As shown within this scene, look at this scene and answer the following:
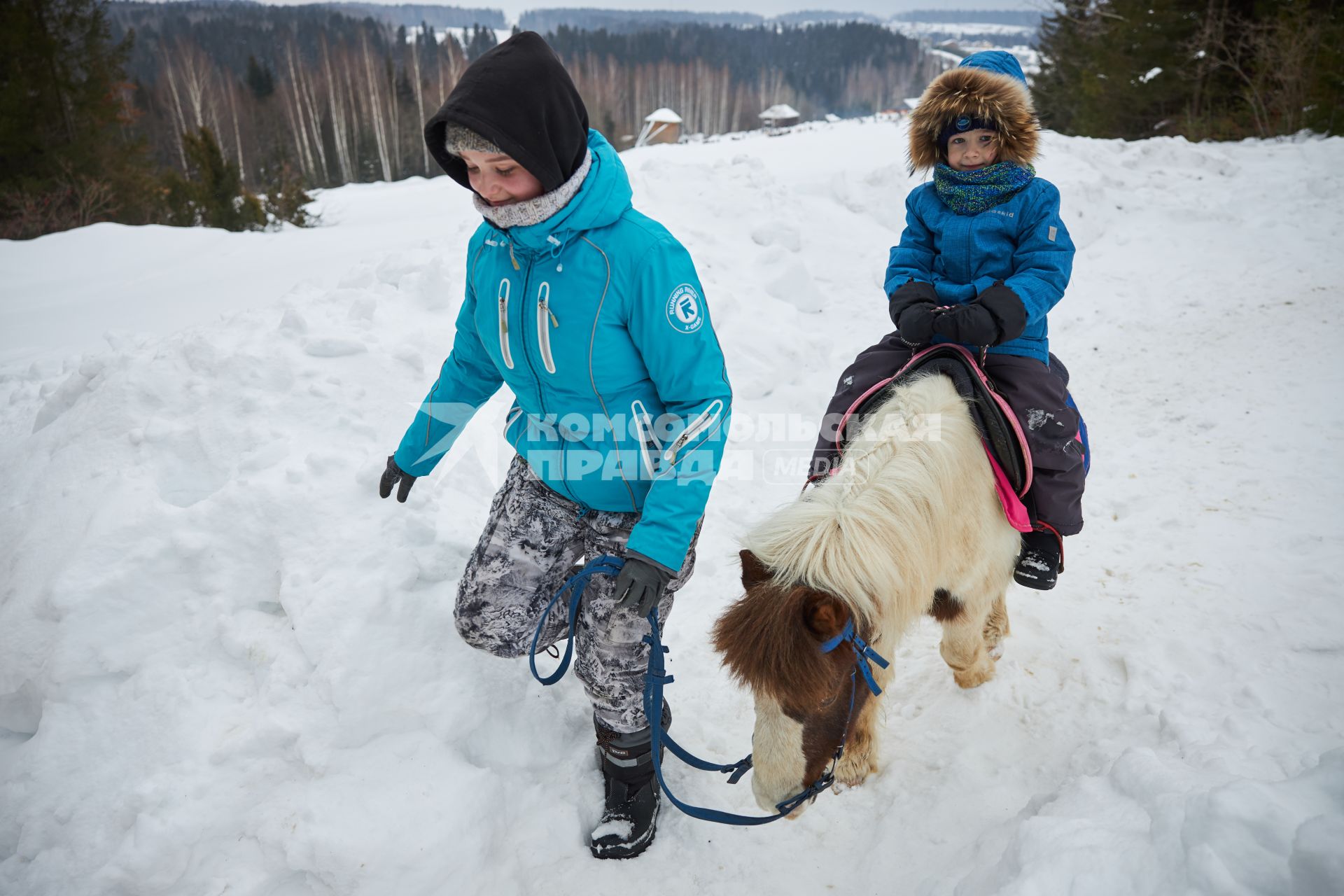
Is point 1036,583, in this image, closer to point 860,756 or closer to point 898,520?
point 860,756

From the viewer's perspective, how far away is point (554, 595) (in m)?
2.22

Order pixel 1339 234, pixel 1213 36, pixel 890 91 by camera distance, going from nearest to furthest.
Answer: pixel 1339 234 < pixel 1213 36 < pixel 890 91

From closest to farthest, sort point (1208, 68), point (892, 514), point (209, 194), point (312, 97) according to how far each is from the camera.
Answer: point (892, 514)
point (1208, 68)
point (209, 194)
point (312, 97)

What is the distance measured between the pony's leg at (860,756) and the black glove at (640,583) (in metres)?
1.06

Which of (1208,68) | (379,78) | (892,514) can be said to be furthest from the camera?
(379,78)

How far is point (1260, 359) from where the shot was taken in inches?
198

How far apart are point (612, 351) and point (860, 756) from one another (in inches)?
68.3

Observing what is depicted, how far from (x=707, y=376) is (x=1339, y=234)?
30.2ft

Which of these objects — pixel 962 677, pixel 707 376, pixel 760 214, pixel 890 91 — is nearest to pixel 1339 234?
pixel 760 214

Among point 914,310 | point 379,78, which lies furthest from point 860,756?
point 379,78

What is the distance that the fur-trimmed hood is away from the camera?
244 centimetres

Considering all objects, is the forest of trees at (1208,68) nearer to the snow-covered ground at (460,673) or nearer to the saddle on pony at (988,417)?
the snow-covered ground at (460,673)

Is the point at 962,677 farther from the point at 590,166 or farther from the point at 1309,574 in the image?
the point at 590,166

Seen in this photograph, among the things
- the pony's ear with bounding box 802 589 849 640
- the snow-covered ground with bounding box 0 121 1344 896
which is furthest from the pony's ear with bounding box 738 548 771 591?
the snow-covered ground with bounding box 0 121 1344 896
